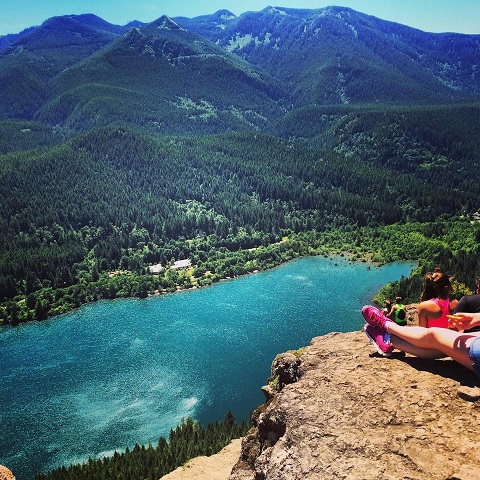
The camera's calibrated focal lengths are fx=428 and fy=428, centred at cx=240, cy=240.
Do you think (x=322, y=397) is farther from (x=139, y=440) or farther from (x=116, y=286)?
(x=116, y=286)

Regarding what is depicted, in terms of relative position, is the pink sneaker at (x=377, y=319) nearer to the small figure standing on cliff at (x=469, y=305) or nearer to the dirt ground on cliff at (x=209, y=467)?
the small figure standing on cliff at (x=469, y=305)

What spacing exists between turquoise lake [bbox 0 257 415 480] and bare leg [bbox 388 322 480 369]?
72674mm

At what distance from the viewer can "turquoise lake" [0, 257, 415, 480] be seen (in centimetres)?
8244

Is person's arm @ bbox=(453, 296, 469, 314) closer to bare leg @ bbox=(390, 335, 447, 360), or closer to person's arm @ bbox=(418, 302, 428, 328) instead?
person's arm @ bbox=(418, 302, 428, 328)

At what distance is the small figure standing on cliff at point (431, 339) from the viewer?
47.1ft

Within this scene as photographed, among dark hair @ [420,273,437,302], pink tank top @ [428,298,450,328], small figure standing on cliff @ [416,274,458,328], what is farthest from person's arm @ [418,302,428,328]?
dark hair @ [420,273,437,302]

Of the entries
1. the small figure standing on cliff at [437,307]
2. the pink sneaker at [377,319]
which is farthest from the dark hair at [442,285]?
the pink sneaker at [377,319]

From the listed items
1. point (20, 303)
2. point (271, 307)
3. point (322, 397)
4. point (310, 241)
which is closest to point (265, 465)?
point (322, 397)

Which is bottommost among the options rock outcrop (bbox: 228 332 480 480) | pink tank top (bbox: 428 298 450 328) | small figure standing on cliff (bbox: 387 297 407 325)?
rock outcrop (bbox: 228 332 480 480)

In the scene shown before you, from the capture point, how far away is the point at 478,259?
139 meters

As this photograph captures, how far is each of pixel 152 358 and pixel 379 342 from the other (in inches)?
3763

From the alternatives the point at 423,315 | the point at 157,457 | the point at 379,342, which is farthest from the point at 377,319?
the point at 157,457

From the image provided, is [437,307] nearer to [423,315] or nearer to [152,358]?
[423,315]

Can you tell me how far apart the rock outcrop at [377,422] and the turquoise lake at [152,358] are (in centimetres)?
6916
